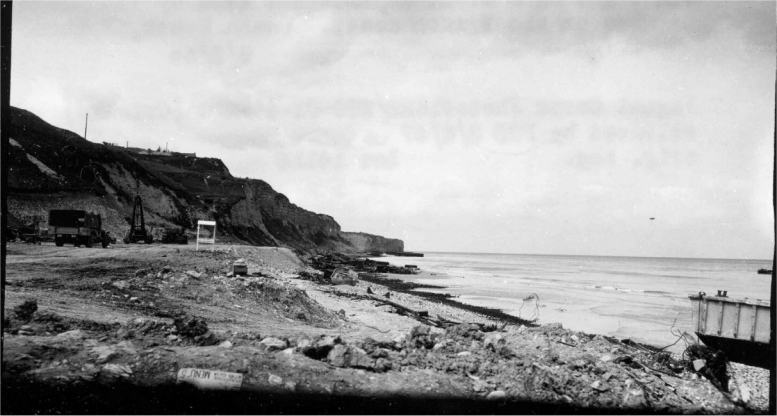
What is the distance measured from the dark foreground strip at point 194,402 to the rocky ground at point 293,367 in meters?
0.01

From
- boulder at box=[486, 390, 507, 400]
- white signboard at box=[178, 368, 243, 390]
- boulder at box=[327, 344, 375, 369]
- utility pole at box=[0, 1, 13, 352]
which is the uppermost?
utility pole at box=[0, 1, 13, 352]

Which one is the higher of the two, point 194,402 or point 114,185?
point 114,185

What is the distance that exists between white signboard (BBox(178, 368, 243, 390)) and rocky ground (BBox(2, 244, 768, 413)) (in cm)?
4

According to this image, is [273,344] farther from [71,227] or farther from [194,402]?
[71,227]

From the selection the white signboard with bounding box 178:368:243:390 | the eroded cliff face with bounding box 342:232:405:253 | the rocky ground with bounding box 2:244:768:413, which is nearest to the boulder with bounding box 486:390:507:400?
the rocky ground with bounding box 2:244:768:413

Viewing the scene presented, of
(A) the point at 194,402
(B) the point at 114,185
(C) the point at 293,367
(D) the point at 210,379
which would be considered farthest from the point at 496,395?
(B) the point at 114,185

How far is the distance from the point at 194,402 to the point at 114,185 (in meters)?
41.4

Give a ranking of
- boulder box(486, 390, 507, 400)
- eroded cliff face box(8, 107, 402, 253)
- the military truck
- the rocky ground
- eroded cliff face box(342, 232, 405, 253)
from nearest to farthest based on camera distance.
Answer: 1. the rocky ground
2. boulder box(486, 390, 507, 400)
3. the military truck
4. eroded cliff face box(8, 107, 402, 253)
5. eroded cliff face box(342, 232, 405, 253)

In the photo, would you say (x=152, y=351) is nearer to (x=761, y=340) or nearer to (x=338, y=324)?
(x=338, y=324)

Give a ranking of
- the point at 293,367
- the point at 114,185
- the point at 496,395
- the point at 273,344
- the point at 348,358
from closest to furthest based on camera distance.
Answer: the point at 293,367 < the point at 496,395 < the point at 348,358 < the point at 273,344 < the point at 114,185

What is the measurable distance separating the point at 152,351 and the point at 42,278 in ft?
23.1

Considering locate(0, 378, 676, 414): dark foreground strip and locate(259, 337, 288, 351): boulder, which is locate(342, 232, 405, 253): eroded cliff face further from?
locate(0, 378, 676, 414): dark foreground strip

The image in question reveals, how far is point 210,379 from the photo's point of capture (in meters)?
5.57

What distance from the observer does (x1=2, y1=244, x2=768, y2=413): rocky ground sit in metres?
5.24
